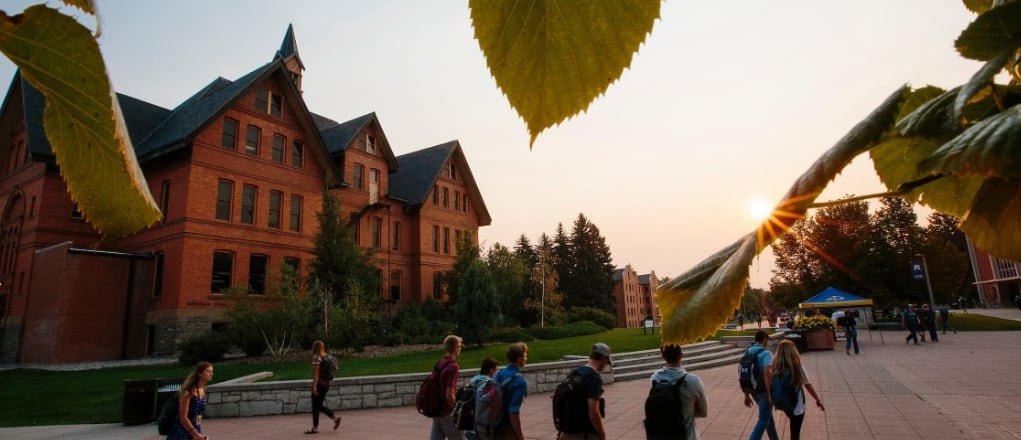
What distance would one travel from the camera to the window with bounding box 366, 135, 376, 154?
116ft

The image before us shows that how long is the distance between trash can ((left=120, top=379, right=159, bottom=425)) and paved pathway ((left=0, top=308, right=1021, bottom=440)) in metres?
0.30

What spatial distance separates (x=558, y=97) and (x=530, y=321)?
1560 inches

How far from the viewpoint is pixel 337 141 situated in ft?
112

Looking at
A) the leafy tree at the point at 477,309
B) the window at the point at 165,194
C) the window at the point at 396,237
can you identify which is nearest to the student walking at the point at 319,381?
the leafy tree at the point at 477,309

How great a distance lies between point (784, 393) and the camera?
7648 mm

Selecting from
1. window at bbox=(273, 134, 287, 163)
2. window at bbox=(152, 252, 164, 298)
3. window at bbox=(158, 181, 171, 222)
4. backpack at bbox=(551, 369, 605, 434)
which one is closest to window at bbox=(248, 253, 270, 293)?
window at bbox=(152, 252, 164, 298)

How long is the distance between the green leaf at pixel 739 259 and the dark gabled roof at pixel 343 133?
114ft

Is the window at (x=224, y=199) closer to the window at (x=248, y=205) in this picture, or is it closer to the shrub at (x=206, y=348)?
the window at (x=248, y=205)

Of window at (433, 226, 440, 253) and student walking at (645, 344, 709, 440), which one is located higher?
window at (433, 226, 440, 253)

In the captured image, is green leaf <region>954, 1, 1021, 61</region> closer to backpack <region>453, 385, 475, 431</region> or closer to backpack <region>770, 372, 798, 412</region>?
backpack <region>453, 385, 475, 431</region>

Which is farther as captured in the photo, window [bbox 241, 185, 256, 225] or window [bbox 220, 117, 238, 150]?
window [bbox 241, 185, 256, 225]

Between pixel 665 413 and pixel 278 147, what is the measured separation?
27.8m

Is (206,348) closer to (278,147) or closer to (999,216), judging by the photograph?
(278,147)

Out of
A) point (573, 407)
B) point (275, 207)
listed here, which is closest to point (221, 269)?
point (275, 207)
